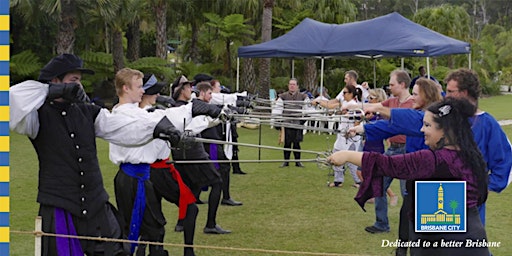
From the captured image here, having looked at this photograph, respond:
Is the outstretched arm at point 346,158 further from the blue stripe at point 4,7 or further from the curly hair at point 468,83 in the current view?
the blue stripe at point 4,7

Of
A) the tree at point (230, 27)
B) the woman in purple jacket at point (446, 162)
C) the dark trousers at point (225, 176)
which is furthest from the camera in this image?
the tree at point (230, 27)

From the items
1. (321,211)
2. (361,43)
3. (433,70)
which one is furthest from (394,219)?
(433,70)

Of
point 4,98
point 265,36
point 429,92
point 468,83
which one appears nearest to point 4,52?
point 4,98

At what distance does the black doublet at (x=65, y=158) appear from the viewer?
13.4 feet

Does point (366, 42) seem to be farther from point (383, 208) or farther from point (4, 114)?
point (4, 114)

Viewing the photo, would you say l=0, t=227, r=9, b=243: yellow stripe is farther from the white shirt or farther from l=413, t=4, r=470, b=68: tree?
l=413, t=4, r=470, b=68: tree

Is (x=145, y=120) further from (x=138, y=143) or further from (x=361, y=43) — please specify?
(x=361, y=43)

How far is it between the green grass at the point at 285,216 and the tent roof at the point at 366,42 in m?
4.07

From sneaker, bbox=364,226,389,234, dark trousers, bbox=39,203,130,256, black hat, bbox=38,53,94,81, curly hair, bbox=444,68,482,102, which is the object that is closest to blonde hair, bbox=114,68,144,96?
black hat, bbox=38,53,94,81

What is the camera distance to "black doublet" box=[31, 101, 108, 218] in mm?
4074

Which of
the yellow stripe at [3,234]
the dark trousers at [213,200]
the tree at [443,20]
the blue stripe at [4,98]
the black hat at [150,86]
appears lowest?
the dark trousers at [213,200]

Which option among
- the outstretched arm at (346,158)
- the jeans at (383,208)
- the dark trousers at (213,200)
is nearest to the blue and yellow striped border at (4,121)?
the outstretched arm at (346,158)

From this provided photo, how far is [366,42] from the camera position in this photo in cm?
1541

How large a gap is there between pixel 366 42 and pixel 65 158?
12160mm
